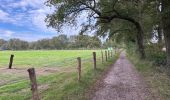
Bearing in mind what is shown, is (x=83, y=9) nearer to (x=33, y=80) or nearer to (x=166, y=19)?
(x=166, y=19)

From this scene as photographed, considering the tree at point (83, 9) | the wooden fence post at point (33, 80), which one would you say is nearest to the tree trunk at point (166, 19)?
the tree at point (83, 9)

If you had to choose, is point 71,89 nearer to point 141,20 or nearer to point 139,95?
point 139,95

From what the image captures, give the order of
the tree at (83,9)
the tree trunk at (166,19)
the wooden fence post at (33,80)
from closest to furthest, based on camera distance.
A: the wooden fence post at (33,80), the tree trunk at (166,19), the tree at (83,9)

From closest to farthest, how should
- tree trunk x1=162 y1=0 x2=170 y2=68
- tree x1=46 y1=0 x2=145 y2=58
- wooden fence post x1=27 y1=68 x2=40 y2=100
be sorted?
wooden fence post x1=27 y1=68 x2=40 y2=100, tree trunk x1=162 y1=0 x2=170 y2=68, tree x1=46 y1=0 x2=145 y2=58

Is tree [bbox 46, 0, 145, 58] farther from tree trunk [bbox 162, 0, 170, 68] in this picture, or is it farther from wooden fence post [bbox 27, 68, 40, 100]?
wooden fence post [bbox 27, 68, 40, 100]

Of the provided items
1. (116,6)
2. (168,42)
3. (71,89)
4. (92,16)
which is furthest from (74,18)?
(71,89)

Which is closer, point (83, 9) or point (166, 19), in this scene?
point (166, 19)

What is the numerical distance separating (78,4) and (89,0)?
1.03m

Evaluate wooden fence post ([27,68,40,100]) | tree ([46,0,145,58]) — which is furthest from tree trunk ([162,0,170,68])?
wooden fence post ([27,68,40,100])

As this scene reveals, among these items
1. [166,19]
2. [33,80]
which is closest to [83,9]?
[166,19]

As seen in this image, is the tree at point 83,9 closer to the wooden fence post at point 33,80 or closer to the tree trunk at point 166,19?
the tree trunk at point 166,19

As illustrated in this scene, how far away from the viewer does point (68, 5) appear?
80.5ft

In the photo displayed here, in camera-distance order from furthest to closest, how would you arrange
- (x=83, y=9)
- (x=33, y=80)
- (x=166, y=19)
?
(x=83, y=9)
(x=166, y=19)
(x=33, y=80)

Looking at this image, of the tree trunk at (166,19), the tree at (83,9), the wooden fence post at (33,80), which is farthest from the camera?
the tree at (83,9)
